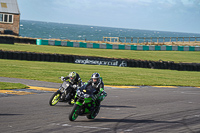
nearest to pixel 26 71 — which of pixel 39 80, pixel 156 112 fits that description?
pixel 39 80

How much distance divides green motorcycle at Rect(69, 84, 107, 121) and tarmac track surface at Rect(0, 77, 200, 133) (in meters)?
0.22

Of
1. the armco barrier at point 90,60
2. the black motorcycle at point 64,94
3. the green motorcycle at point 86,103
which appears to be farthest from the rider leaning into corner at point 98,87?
the armco barrier at point 90,60

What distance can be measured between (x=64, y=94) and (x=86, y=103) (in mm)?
2419

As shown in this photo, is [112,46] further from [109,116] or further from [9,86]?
[109,116]

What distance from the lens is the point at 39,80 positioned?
19.0 metres

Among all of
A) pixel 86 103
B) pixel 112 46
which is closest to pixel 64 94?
pixel 86 103

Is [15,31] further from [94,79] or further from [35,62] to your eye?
[94,79]

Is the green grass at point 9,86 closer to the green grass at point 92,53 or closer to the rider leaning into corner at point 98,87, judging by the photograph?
the rider leaning into corner at point 98,87

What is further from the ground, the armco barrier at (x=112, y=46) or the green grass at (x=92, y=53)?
the armco barrier at (x=112, y=46)

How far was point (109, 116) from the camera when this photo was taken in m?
10.2

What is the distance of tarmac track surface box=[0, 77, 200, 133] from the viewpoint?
8234mm

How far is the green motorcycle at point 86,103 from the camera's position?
9037 mm

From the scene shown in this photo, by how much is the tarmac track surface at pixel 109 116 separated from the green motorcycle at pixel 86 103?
0.22 m

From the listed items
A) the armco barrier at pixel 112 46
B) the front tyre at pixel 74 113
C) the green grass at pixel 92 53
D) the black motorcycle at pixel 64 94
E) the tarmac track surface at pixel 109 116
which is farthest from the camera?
the armco barrier at pixel 112 46
